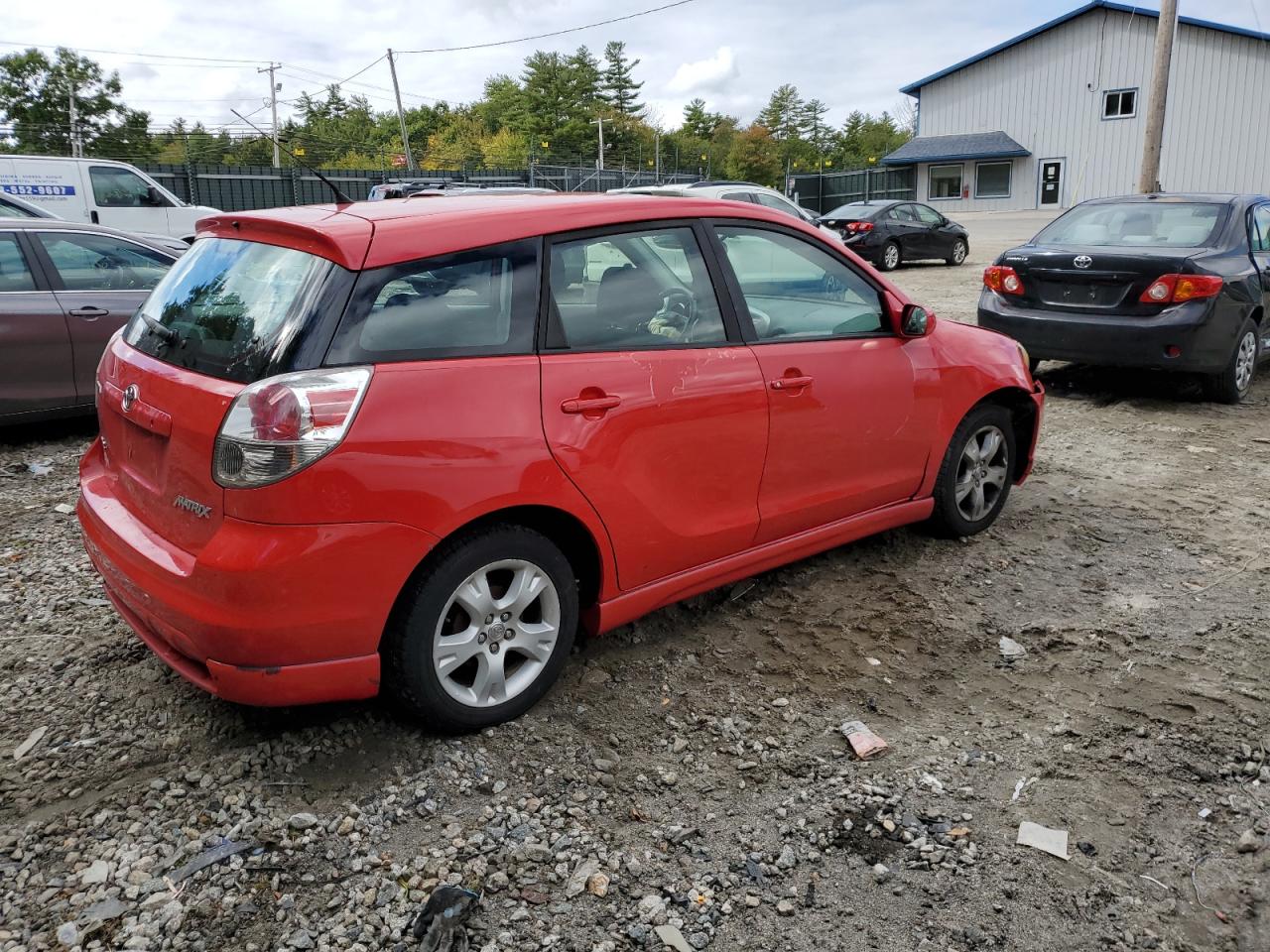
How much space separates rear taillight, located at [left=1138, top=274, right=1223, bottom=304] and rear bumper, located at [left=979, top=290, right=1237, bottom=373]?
58mm

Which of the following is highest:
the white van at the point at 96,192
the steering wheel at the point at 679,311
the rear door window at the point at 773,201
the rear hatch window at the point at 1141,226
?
the white van at the point at 96,192

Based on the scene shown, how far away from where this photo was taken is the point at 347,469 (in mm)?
2742

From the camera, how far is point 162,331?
3.32 metres

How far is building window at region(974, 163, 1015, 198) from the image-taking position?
47.0 m

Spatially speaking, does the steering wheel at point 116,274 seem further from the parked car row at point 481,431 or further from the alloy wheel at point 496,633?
the alloy wheel at point 496,633

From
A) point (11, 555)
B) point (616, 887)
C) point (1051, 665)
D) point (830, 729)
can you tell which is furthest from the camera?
point (11, 555)

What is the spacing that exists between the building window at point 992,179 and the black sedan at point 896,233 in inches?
1112

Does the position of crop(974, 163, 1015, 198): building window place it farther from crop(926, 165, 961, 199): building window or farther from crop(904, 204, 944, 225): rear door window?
crop(904, 204, 944, 225): rear door window

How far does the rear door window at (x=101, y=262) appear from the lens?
6898 mm

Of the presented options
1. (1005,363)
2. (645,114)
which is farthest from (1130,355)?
(645,114)

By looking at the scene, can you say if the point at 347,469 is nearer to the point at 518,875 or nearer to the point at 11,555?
the point at 518,875

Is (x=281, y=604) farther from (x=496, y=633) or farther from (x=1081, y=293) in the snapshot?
(x=1081, y=293)

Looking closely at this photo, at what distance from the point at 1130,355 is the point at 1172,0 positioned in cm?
1346

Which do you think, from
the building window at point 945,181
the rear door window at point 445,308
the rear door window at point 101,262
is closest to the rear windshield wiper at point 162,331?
the rear door window at point 445,308
